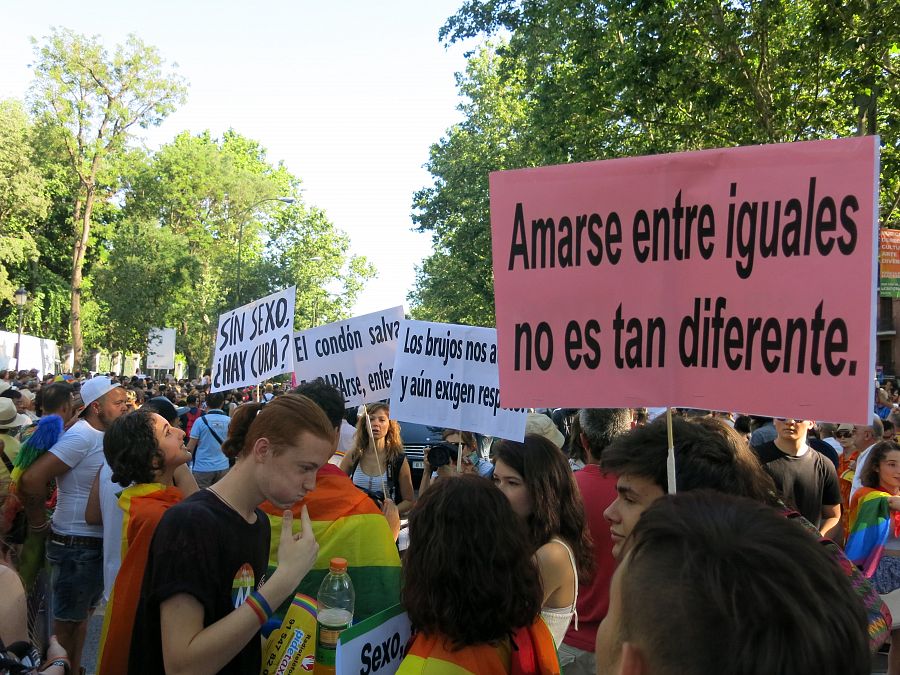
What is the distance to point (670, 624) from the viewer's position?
116cm

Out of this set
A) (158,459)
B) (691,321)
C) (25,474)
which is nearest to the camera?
(691,321)

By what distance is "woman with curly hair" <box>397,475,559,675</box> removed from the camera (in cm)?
222

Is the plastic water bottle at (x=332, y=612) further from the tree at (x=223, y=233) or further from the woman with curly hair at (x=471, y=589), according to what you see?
the tree at (x=223, y=233)

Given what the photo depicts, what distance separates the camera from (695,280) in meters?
2.92

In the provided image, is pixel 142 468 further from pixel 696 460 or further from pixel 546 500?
pixel 696 460

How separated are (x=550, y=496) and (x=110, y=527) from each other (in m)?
2.63

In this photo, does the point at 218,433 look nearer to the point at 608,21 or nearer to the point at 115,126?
the point at 608,21

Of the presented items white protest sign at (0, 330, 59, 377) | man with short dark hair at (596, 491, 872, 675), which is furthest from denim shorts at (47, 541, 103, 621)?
white protest sign at (0, 330, 59, 377)

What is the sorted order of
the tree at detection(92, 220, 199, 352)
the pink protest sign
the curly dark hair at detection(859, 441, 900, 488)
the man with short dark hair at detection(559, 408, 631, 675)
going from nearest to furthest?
the pink protest sign
the man with short dark hair at detection(559, 408, 631, 675)
the curly dark hair at detection(859, 441, 900, 488)
the tree at detection(92, 220, 199, 352)

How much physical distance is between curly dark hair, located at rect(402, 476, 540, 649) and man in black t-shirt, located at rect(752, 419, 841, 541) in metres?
3.25

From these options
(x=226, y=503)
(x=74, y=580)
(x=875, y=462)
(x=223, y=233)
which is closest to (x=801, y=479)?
(x=875, y=462)

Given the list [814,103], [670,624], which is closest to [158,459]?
[670,624]

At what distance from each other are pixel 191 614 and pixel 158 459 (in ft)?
6.28

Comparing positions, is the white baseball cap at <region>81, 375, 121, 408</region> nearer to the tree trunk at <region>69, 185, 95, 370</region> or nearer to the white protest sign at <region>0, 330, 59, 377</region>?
the white protest sign at <region>0, 330, 59, 377</region>
